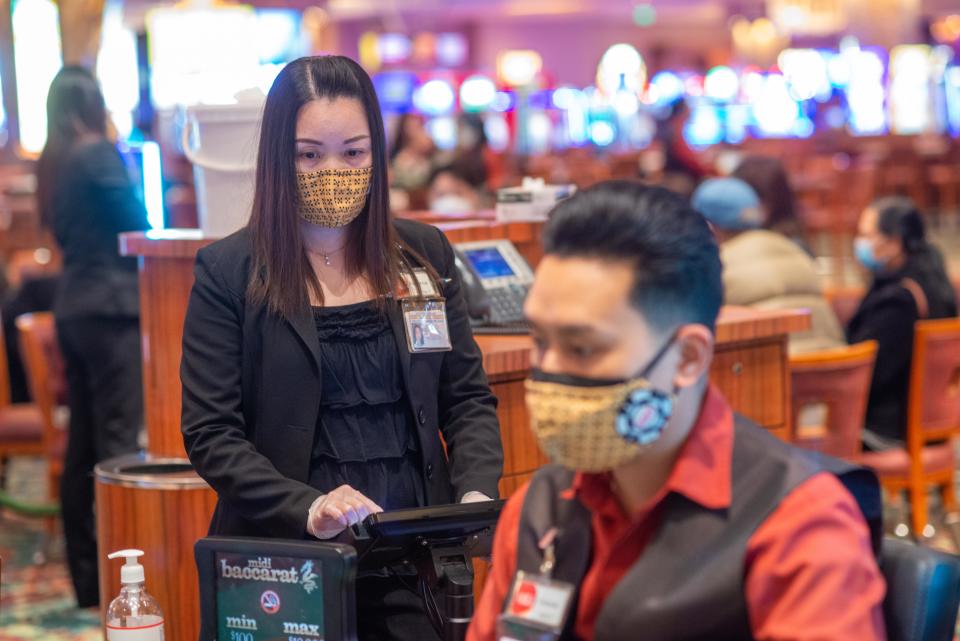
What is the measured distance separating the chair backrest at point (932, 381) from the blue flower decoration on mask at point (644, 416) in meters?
3.50

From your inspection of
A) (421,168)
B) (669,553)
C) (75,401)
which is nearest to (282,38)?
(421,168)

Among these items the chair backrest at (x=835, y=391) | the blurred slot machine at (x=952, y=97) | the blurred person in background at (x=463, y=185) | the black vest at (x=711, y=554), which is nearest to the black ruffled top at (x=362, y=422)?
the black vest at (x=711, y=554)

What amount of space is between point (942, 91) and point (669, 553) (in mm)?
23688

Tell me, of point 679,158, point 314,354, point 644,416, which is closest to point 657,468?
point 644,416

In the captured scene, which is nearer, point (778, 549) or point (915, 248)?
point (778, 549)

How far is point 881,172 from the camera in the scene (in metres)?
18.0

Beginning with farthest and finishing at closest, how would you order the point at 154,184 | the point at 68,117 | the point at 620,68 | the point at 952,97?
the point at 620,68, the point at 952,97, the point at 68,117, the point at 154,184

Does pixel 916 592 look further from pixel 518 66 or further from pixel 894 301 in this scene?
pixel 518 66

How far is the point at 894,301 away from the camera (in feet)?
17.0

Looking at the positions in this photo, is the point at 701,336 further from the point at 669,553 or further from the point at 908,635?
the point at 908,635

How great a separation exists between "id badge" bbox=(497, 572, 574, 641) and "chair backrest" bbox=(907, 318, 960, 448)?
3500 millimetres

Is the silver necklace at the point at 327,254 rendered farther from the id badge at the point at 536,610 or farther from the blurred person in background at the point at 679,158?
the blurred person in background at the point at 679,158

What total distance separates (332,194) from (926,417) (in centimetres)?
310

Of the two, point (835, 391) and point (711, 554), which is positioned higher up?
point (711, 554)
